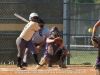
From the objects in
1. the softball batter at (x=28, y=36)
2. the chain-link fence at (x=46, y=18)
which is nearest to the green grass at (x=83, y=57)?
the chain-link fence at (x=46, y=18)

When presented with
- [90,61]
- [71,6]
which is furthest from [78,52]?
[71,6]

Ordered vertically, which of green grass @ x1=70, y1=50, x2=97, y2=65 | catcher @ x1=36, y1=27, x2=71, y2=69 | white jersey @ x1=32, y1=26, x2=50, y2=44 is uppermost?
white jersey @ x1=32, y1=26, x2=50, y2=44

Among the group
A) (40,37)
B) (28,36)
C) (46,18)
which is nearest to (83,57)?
(46,18)

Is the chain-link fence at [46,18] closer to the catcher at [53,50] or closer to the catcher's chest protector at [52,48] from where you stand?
the catcher at [53,50]

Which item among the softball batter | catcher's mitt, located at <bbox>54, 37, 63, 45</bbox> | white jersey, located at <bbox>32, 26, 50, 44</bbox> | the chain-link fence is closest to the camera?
catcher's mitt, located at <bbox>54, 37, 63, 45</bbox>

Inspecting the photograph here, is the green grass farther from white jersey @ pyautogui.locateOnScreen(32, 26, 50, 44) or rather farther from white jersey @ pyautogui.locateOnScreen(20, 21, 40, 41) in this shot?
white jersey @ pyautogui.locateOnScreen(20, 21, 40, 41)

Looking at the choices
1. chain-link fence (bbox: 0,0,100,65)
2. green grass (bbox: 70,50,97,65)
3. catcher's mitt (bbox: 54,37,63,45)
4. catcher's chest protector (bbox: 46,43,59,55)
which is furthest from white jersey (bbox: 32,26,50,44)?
green grass (bbox: 70,50,97,65)

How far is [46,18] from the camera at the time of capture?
1645 centimetres

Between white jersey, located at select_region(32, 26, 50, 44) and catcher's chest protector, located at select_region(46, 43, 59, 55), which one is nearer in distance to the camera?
catcher's chest protector, located at select_region(46, 43, 59, 55)

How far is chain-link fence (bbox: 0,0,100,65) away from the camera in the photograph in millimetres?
16344

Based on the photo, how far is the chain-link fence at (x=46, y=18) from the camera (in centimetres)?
1634

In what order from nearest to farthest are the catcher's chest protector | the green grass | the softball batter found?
1. the softball batter
2. the catcher's chest protector
3. the green grass

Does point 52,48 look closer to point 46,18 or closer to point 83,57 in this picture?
point 46,18

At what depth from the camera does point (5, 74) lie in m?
11.8
